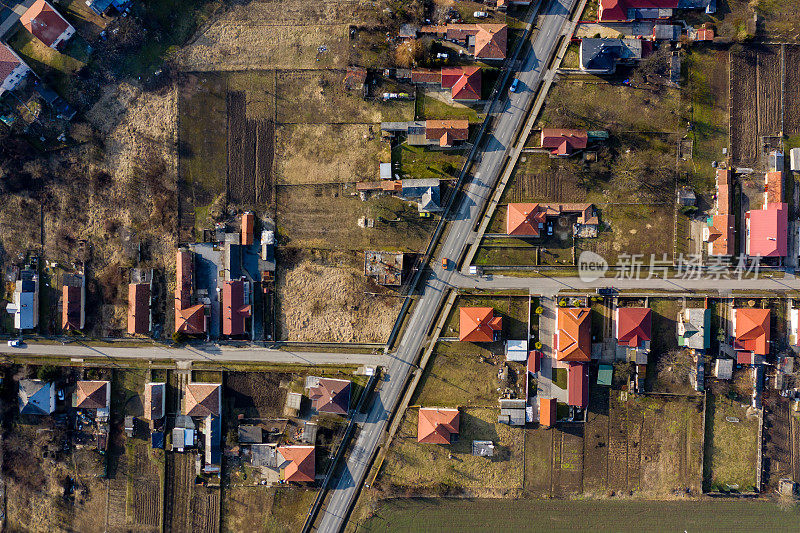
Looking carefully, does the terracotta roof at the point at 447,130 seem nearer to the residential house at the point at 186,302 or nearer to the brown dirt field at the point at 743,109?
the brown dirt field at the point at 743,109

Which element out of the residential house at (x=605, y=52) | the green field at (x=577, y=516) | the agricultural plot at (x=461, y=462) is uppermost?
the residential house at (x=605, y=52)

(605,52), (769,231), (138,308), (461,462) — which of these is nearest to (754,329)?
(769,231)

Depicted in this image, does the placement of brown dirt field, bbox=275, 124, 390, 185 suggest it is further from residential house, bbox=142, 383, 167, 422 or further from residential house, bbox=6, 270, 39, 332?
residential house, bbox=6, 270, 39, 332

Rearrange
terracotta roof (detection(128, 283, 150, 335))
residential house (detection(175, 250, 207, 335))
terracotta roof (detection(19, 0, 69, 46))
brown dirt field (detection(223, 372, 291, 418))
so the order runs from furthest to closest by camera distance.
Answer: brown dirt field (detection(223, 372, 291, 418))
terracotta roof (detection(128, 283, 150, 335))
residential house (detection(175, 250, 207, 335))
terracotta roof (detection(19, 0, 69, 46))

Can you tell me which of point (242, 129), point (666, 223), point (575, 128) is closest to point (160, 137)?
point (242, 129)

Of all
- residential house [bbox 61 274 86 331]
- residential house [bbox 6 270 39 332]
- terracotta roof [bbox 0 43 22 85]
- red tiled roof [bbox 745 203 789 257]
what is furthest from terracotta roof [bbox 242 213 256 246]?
red tiled roof [bbox 745 203 789 257]

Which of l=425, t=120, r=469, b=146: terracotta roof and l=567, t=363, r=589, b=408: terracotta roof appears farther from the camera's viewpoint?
l=567, t=363, r=589, b=408: terracotta roof

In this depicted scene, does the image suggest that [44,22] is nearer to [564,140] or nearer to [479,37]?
[479,37]

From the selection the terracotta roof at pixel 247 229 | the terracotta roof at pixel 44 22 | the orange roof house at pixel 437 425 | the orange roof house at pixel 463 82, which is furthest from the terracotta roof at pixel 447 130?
the terracotta roof at pixel 44 22
